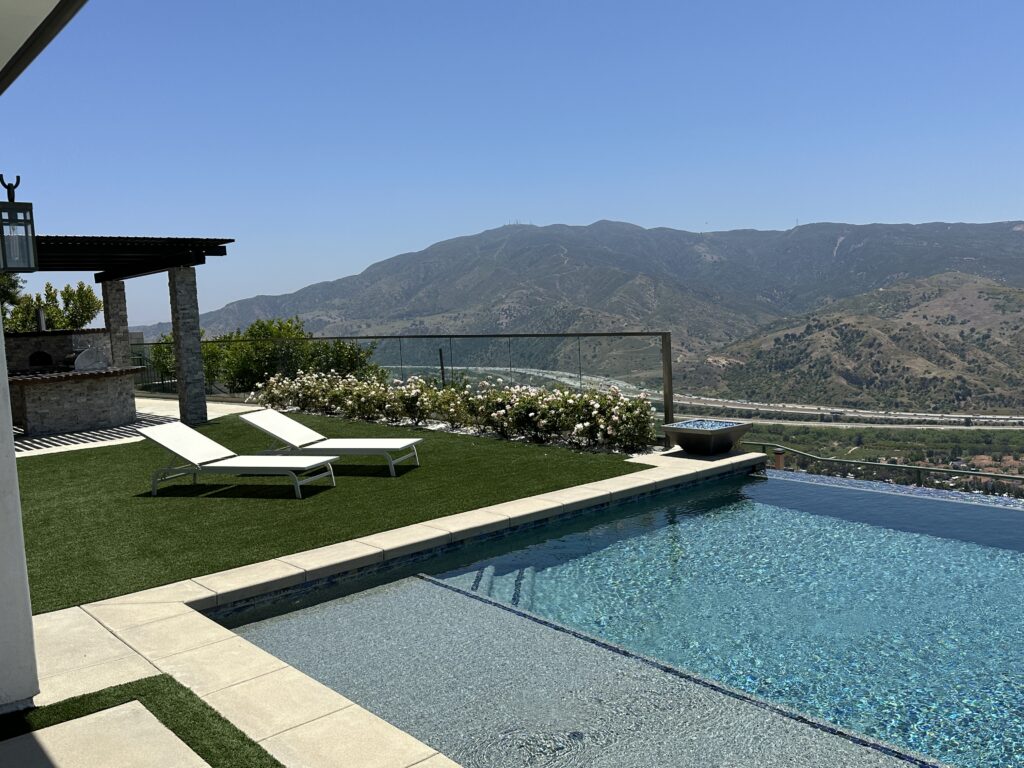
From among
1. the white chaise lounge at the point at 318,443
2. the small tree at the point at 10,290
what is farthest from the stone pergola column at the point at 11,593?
the small tree at the point at 10,290

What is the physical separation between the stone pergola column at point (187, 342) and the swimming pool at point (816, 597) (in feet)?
29.8

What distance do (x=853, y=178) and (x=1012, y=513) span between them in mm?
57874

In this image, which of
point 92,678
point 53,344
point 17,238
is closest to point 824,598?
point 92,678

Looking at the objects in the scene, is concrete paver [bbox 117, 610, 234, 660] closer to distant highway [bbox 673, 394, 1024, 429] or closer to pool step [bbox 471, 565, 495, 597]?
pool step [bbox 471, 565, 495, 597]

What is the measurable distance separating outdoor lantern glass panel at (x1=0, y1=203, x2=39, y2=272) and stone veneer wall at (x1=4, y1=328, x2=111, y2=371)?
38.2 ft

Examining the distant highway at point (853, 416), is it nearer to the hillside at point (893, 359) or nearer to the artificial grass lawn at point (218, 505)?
the hillside at point (893, 359)

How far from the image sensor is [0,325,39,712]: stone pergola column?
3154mm

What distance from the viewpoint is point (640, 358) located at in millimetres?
10633

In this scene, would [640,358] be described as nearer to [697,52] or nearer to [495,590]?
[495,590]

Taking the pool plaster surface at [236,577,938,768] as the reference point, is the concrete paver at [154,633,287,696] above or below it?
above

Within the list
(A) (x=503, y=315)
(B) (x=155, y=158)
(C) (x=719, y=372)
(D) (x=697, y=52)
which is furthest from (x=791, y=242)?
(B) (x=155, y=158)

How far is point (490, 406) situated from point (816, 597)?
21.9 ft

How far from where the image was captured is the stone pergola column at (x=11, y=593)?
315 centimetres

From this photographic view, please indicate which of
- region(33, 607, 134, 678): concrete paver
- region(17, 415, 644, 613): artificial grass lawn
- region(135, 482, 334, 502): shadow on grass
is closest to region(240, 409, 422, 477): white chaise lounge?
region(17, 415, 644, 613): artificial grass lawn
